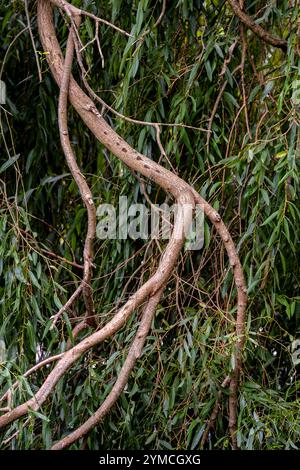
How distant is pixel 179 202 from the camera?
3084mm

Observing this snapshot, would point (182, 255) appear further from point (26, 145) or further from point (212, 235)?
point (26, 145)

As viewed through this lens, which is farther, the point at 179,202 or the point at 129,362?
the point at 179,202

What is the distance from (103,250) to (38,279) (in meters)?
0.38

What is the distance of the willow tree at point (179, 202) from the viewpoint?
3.17 metres

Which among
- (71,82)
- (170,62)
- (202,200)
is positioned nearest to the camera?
(202,200)

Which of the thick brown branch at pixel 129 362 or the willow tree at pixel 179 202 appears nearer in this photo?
the thick brown branch at pixel 129 362

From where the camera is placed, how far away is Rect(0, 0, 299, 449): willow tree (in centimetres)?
317

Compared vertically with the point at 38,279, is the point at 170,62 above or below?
above

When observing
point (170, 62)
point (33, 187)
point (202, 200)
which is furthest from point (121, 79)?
point (202, 200)

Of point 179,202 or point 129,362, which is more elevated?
point 179,202

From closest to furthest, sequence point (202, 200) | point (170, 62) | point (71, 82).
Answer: point (202, 200) → point (71, 82) → point (170, 62)

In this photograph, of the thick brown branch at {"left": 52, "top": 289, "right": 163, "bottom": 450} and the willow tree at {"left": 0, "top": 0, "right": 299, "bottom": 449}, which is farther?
the willow tree at {"left": 0, "top": 0, "right": 299, "bottom": 449}

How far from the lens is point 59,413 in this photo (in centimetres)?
348
